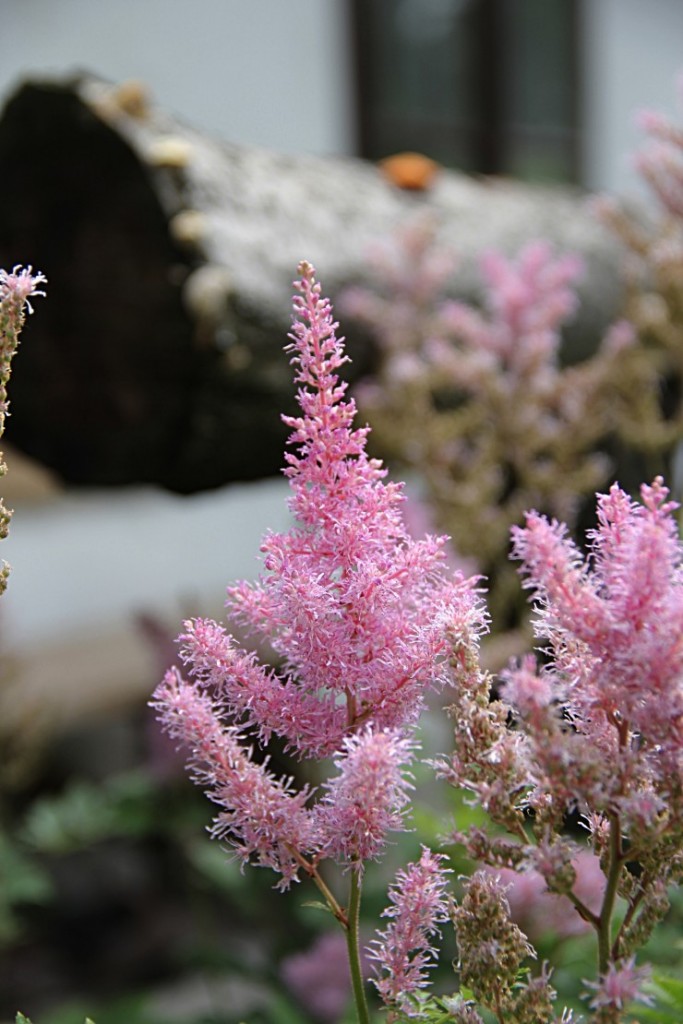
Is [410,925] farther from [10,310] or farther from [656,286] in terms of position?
[656,286]

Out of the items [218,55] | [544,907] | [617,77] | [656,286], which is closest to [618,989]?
[544,907]

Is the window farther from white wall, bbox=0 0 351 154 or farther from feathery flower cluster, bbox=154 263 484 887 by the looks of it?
feathery flower cluster, bbox=154 263 484 887

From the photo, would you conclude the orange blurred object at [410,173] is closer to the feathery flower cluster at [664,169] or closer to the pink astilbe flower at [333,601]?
the feathery flower cluster at [664,169]

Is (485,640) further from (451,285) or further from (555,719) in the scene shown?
(555,719)

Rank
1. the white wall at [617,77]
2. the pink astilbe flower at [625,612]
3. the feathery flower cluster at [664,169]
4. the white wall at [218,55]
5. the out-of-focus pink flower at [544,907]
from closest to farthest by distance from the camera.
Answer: the pink astilbe flower at [625,612] → the out-of-focus pink flower at [544,907] → the feathery flower cluster at [664,169] → the white wall at [218,55] → the white wall at [617,77]

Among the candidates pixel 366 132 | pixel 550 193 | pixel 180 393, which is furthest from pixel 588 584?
pixel 366 132

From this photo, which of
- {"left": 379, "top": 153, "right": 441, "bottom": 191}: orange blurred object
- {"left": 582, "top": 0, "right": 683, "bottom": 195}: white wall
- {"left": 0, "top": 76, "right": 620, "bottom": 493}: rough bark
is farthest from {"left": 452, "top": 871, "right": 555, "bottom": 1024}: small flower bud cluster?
{"left": 582, "top": 0, "right": 683, "bottom": 195}: white wall

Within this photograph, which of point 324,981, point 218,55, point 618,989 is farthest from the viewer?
point 218,55

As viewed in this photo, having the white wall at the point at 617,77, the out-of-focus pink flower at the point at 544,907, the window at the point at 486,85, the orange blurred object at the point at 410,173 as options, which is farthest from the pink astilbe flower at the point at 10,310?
the white wall at the point at 617,77
